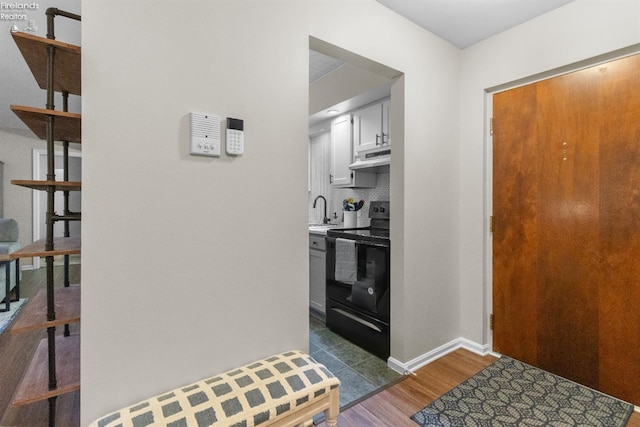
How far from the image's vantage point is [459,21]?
84.0 inches

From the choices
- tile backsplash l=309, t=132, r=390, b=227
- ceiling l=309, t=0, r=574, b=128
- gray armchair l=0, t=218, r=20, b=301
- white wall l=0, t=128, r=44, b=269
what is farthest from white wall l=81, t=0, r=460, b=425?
white wall l=0, t=128, r=44, b=269

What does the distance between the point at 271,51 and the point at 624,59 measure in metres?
2.03

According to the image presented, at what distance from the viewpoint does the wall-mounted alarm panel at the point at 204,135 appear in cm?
129

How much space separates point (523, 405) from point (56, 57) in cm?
280

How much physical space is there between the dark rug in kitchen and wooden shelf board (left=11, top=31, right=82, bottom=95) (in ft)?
6.63

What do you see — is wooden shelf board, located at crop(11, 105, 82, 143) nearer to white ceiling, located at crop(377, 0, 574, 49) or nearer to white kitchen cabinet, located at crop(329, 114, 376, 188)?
white ceiling, located at crop(377, 0, 574, 49)

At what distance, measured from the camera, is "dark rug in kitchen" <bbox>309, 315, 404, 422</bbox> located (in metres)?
1.94

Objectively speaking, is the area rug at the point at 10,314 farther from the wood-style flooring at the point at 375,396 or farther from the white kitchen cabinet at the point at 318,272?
the white kitchen cabinet at the point at 318,272

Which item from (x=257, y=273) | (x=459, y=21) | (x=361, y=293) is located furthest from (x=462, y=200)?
(x=257, y=273)

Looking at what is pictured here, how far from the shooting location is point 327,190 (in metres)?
4.07

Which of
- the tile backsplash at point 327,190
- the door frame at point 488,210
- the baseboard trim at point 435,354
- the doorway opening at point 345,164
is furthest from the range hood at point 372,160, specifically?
the baseboard trim at point 435,354

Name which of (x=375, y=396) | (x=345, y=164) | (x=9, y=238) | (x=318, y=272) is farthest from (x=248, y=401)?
(x=9, y=238)

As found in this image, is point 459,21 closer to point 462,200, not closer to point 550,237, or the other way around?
point 462,200

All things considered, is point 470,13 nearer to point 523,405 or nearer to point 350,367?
point 523,405
